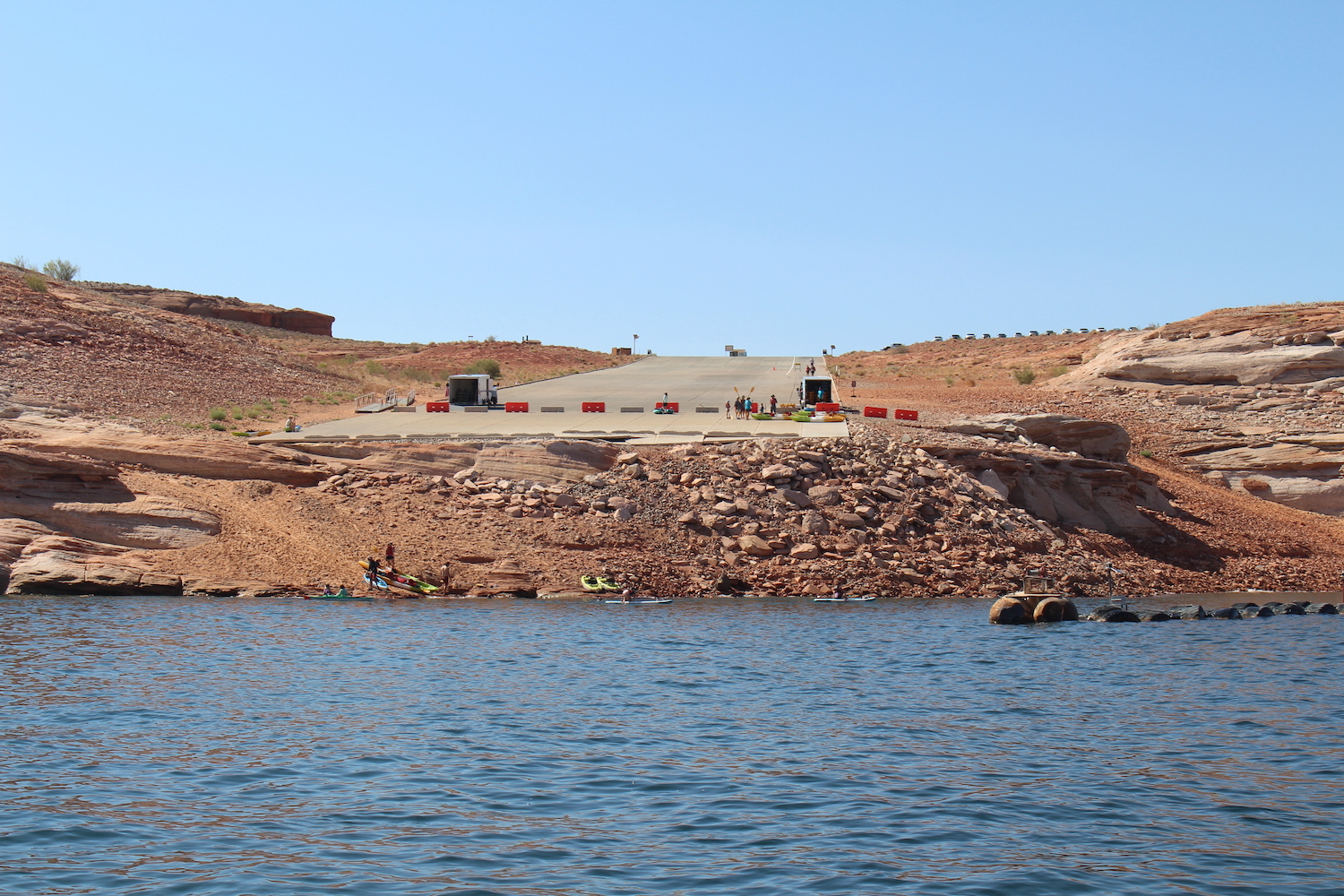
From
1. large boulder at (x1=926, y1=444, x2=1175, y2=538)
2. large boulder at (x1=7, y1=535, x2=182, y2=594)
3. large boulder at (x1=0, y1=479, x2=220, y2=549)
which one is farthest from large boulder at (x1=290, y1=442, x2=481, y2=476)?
large boulder at (x1=926, y1=444, x2=1175, y2=538)

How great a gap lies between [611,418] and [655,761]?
30743 mm

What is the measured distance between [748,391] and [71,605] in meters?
36.9

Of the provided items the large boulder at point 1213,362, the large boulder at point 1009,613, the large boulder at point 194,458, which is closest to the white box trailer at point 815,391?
the large boulder at point 1213,362

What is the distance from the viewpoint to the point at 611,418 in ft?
143

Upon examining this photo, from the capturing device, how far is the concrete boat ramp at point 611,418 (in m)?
36.9

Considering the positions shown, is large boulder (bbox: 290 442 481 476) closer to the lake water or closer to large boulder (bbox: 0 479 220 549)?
large boulder (bbox: 0 479 220 549)

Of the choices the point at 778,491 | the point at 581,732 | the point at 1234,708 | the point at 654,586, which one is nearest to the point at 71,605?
the point at 654,586

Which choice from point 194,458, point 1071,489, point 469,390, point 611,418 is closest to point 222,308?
point 469,390

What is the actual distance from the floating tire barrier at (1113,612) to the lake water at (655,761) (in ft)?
8.45

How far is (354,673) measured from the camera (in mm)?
17891

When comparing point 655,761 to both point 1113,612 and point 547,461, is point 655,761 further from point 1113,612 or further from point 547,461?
point 547,461

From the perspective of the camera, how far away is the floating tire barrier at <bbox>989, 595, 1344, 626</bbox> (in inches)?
995

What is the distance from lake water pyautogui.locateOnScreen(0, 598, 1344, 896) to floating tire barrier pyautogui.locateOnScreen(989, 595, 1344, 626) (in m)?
2.58

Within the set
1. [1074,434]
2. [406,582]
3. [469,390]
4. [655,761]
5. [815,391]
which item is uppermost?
[815,391]
